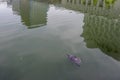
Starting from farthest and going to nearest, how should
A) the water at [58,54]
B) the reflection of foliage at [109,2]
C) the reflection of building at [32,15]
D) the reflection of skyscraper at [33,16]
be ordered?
the reflection of foliage at [109,2] → the reflection of building at [32,15] → the reflection of skyscraper at [33,16] → the water at [58,54]

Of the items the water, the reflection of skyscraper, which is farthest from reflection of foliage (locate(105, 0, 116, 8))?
the water

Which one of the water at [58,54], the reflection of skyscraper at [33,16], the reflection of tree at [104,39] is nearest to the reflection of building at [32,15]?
the reflection of skyscraper at [33,16]

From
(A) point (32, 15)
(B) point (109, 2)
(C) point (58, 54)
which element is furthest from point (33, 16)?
(B) point (109, 2)

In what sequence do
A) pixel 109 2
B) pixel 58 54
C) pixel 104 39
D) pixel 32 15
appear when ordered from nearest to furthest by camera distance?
1. pixel 58 54
2. pixel 104 39
3. pixel 32 15
4. pixel 109 2

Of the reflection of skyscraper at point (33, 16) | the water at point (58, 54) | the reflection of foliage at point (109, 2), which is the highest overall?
the reflection of foliage at point (109, 2)

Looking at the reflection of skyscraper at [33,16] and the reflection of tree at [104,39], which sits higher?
the reflection of skyscraper at [33,16]

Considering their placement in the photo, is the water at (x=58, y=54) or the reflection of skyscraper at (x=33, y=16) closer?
the water at (x=58, y=54)

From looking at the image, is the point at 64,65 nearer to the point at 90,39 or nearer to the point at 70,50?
the point at 70,50

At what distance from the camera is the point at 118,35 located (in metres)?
16.2

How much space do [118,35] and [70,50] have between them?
650cm

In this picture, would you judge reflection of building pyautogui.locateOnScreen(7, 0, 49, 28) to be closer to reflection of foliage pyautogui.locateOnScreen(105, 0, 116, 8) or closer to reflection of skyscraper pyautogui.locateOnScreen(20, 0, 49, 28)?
reflection of skyscraper pyautogui.locateOnScreen(20, 0, 49, 28)

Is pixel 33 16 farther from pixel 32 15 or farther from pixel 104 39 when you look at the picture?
pixel 104 39

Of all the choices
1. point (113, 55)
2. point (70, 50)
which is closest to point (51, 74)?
point (70, 50)

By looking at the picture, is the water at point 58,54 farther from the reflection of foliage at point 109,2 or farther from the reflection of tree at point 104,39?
the reflection of foliage at point 109,2
